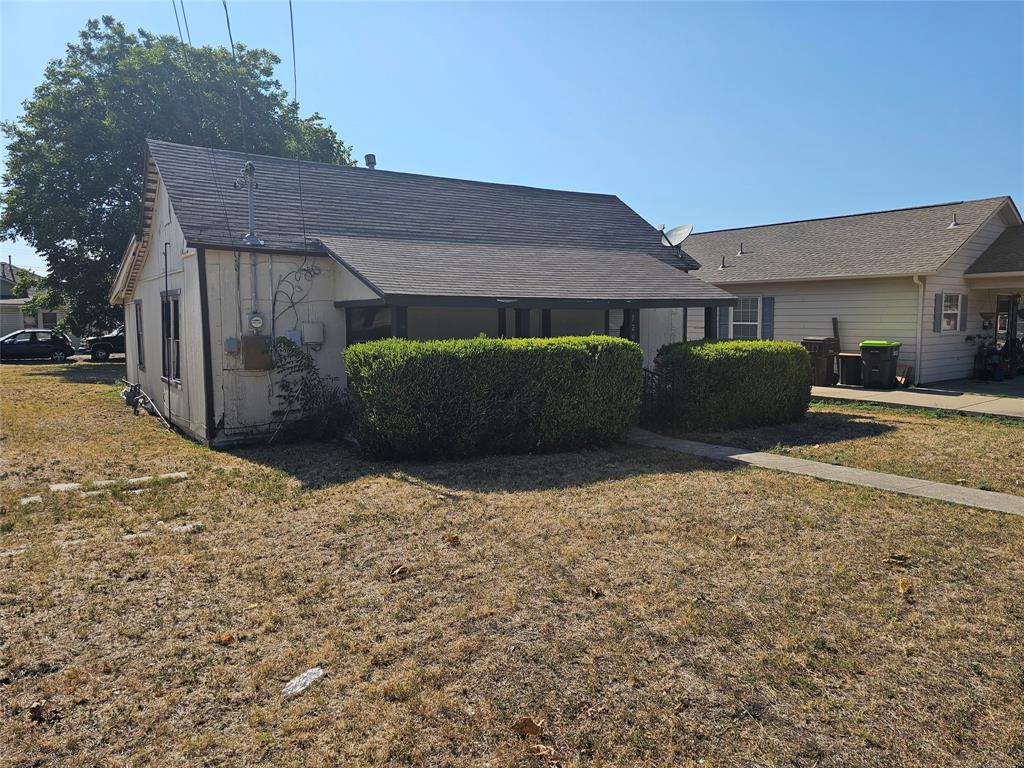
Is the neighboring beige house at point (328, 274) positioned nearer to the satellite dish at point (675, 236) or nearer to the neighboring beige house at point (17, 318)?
the satellite dish at point (675, 236)

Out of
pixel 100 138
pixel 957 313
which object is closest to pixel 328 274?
pixel 957 313

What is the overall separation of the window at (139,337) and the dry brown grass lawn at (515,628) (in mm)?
9229

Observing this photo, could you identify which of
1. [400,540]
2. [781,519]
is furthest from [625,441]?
[400,540]

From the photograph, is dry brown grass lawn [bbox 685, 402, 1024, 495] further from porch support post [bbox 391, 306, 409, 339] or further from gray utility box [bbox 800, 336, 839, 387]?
porch support post [bbox 391, 306, 409, 339]

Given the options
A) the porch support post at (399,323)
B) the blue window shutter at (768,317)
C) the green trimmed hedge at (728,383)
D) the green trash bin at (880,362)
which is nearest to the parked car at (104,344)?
the porch support post at (399,323)

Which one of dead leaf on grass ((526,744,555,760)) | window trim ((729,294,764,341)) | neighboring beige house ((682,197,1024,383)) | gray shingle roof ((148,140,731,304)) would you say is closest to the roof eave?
neighboring beige house ((682,197,1024,383))

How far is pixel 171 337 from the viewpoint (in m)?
12.2

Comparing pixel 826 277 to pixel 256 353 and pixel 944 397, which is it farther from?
pixel 256 353

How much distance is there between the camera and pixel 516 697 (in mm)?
3305

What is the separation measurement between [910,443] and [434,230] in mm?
9104

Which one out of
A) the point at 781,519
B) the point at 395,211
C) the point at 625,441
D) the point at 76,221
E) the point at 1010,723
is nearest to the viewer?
the point at 1010,723

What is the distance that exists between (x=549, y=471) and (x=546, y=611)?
12.6 feet

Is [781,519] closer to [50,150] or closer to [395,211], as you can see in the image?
[395,211]

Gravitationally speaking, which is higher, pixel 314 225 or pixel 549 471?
pixel 314 225
